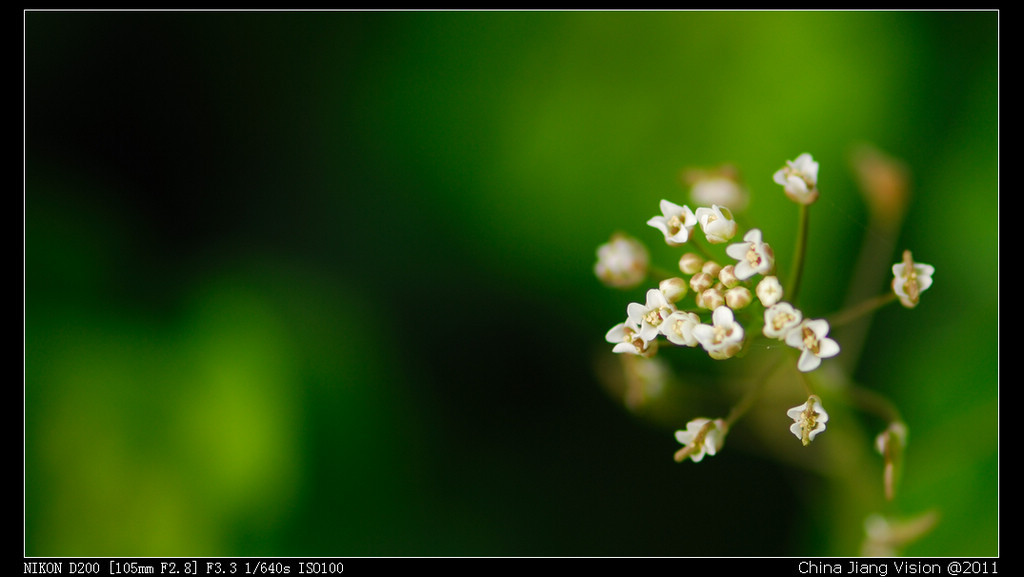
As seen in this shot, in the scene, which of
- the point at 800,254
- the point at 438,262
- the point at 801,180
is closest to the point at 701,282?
the point at 800,254

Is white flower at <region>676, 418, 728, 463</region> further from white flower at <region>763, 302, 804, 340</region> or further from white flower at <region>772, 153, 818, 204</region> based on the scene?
white flower at <region>772, 153, 818, 204</region>

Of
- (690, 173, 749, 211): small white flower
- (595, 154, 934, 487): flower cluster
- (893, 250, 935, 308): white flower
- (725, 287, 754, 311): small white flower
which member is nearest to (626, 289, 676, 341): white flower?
(595, 154, 934, 487): flower cluster

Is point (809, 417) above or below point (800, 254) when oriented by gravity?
below

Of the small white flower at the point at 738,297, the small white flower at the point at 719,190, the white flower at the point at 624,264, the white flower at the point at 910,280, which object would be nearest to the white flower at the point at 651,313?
the small white flower at the point at 738,297

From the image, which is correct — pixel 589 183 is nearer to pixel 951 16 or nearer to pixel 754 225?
pixel 754 225

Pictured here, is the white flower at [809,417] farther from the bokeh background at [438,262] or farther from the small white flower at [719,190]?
the bokeh background at [438,262]

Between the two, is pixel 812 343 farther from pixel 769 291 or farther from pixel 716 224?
pixel 716 224
